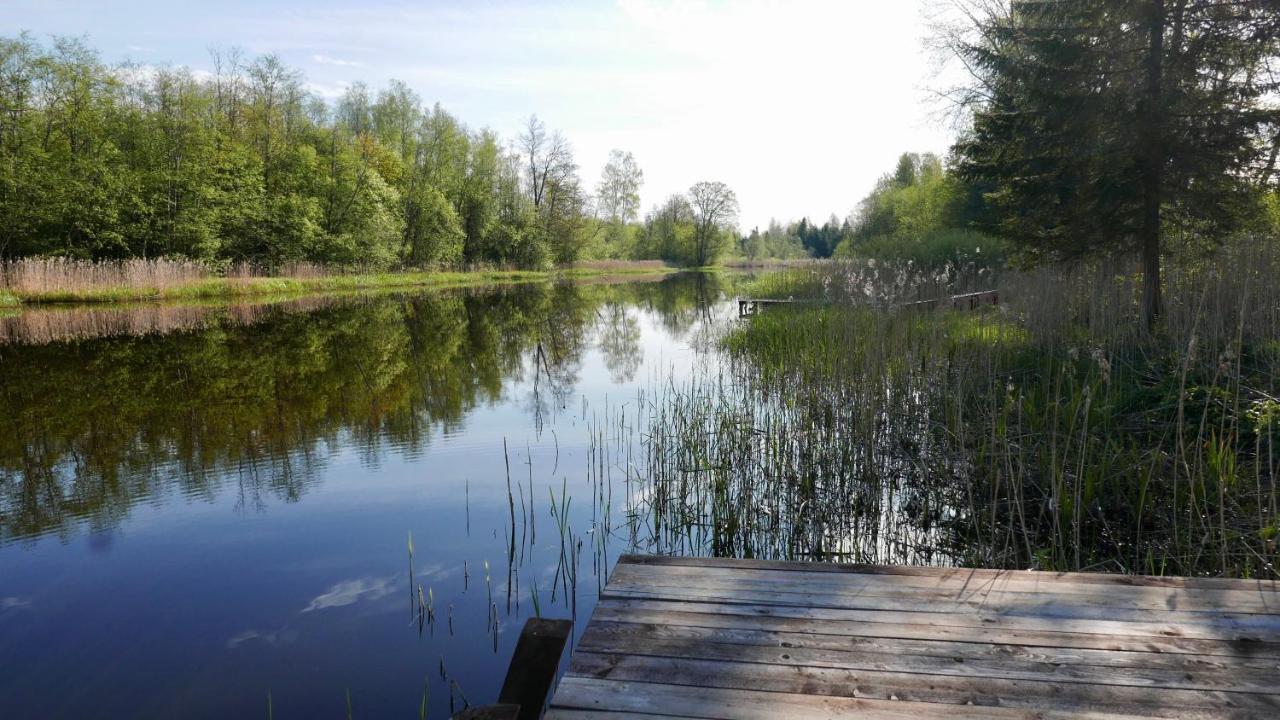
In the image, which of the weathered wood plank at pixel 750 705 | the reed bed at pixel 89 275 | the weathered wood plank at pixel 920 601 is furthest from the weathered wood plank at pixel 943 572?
the reed bed at pixel 89 275

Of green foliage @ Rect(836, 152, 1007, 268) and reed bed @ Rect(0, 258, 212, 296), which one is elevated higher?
green foliage @ Rect(836, 152, 1007, 268)

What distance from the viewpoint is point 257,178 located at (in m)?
29.9

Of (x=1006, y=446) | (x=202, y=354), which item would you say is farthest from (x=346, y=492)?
(x=202, y=354)

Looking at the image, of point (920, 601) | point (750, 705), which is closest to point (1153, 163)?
point (920, 601)

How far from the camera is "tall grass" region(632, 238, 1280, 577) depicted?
3664 mm

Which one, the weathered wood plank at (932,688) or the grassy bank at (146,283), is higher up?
the grassy bank at (146,283)

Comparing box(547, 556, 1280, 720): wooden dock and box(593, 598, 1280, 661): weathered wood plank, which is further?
box(593, 598, 1280, 661): weathered wood plank

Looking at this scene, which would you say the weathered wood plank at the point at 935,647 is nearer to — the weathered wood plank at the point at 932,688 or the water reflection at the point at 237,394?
the weathered wood plank at the point at 932,688

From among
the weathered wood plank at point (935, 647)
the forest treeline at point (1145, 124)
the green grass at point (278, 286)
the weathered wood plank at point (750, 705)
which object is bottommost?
the weathered wood plank at point (750, 705)

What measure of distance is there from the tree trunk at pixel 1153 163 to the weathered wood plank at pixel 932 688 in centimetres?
767

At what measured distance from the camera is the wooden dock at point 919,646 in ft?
6.04

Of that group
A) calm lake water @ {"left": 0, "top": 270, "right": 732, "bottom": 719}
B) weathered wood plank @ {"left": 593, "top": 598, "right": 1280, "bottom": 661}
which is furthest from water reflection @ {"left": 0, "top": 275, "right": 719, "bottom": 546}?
weathered wood plank @ {"left": 593, "top": 598, "right": 1280, "bottom": 661}

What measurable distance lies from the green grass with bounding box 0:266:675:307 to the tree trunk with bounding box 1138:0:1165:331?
24423 mm

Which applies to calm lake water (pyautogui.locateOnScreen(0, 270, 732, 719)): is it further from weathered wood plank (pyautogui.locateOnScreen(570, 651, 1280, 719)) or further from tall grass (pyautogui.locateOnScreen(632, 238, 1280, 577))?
weathered wood plank (pyautogui.locateOnScreen(570, 651, 1280, 719))
